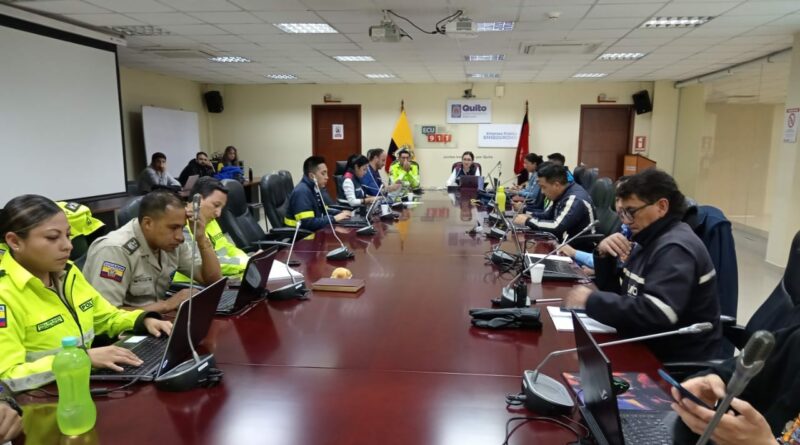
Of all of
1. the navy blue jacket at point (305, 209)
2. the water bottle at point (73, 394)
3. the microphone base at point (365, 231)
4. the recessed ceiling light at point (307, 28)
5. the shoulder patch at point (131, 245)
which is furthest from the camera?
the recessed ceiling light at point (307, 28)

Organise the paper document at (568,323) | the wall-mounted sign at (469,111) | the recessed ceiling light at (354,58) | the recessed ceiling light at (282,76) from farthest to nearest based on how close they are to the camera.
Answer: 1. the wall-mounted sign at (469,111)
2. the recessed ceiling light at (282,76)
3. the recessed ceiling light at (354,58)
4. the paper document at (568,323)

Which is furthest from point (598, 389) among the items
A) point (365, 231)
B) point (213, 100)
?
point (213, 100)

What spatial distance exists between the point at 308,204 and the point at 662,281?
10.7 ft

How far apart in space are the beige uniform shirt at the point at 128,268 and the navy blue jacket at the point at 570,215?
2.67m

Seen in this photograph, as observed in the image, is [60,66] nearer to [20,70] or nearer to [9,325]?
[20,70]

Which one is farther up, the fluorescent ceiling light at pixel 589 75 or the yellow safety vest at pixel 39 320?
the fluorescent ceiling light at pixel 589 75

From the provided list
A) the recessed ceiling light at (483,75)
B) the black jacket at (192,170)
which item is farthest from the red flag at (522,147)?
the black jacket at (192,170)

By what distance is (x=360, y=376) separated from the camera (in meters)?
1.41

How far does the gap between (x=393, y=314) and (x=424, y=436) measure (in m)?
0.83

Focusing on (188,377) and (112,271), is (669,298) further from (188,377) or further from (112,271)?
(112,271)

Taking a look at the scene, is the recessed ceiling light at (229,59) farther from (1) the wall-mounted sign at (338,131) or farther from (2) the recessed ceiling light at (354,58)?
(1) the wall-mounted sign at (338,131)

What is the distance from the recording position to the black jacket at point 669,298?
1662 mm

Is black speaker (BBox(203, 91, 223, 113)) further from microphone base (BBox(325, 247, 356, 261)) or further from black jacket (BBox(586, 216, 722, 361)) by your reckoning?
black jacket (BBox(586, 216, 722, 361))

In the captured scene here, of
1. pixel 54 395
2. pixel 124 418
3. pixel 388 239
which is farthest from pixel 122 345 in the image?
pixel 388 239
